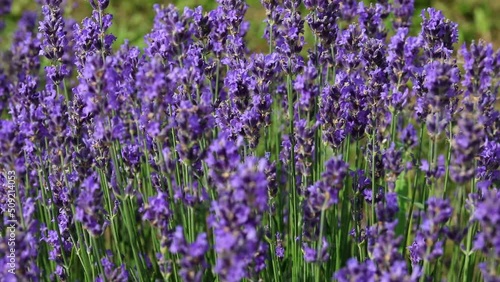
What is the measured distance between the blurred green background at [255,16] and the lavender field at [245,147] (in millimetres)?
3835

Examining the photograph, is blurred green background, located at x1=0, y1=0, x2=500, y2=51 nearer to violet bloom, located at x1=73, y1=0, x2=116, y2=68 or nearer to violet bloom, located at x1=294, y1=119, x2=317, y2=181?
violet bloom, located at x1=73, y1=0, x2=116, y2=68

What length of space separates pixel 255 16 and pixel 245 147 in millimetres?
5319

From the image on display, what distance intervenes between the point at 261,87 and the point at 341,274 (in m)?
1.05

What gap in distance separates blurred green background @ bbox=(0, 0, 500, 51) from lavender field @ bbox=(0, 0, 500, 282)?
12.6 feet

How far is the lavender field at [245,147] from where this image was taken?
7.16 ft

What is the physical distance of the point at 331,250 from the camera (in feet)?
9.57

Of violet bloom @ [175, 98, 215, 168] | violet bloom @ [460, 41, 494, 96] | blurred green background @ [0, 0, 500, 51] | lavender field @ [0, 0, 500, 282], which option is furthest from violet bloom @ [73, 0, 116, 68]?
blurred green background @ [0, 0, 500, 51]

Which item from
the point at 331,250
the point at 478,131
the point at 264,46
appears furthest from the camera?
the point at 264,46

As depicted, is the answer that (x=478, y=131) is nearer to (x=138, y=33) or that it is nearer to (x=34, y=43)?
(x=34, y=43)

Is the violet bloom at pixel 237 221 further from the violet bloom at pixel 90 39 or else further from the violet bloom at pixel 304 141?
the violet bloom at pixel 90 39

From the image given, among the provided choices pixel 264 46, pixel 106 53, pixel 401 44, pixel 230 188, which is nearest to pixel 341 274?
pixel 230 188

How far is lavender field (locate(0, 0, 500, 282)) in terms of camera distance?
7.16 ft

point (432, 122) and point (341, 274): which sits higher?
point (432, 122)

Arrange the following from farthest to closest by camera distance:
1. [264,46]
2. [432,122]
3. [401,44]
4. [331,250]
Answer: [264,46] → [331,250] → [401,44] → [432,122]
